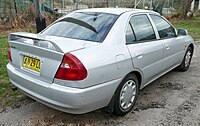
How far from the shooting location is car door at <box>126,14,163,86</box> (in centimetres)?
319

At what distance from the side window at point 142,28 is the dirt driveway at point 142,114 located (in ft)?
3.42

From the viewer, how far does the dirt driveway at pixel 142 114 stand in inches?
119

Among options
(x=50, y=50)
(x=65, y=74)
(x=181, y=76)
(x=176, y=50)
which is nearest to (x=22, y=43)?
(x=50, y=50)

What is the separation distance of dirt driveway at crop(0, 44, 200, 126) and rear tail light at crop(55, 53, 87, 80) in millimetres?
832

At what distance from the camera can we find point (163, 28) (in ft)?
13.6

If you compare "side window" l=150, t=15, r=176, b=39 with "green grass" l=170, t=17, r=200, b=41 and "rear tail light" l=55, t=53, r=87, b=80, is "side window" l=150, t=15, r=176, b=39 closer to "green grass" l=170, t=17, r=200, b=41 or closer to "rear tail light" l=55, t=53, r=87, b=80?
"rear tail light" l=55, t=53, r=87, b=80

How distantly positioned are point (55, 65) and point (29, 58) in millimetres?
510

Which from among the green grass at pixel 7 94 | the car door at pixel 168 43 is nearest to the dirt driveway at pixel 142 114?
the green grass at pixel 7 94

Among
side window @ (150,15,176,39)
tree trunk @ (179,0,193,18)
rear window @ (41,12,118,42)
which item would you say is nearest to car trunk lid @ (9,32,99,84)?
rear window @ (41,12,118,42)

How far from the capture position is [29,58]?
2836 millimetres

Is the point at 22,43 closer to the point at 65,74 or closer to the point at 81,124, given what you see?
the point at 65,74

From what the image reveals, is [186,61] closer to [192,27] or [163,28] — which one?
[163,28]

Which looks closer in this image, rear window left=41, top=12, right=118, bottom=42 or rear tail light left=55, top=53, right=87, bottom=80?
rear tail light left=55, top=53, right=87, bottom=80

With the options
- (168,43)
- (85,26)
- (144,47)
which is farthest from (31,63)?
(168,43)
